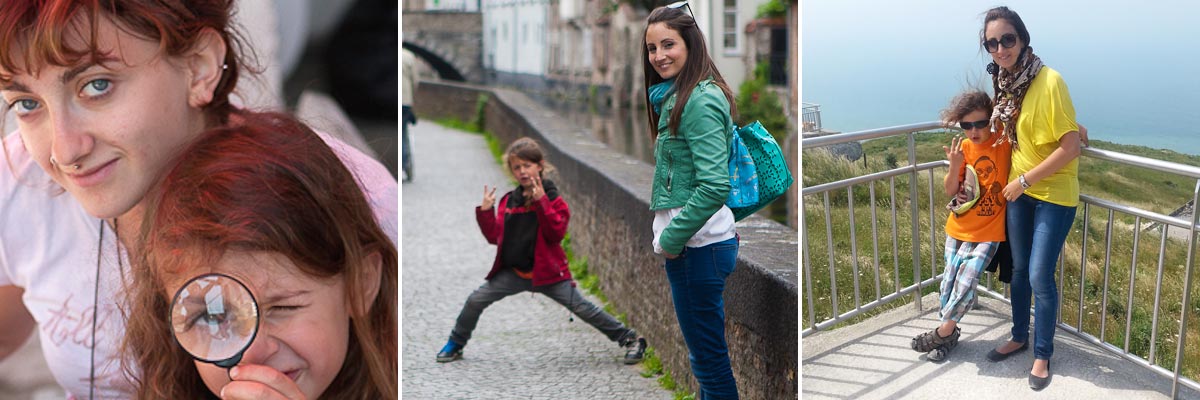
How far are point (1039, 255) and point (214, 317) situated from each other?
7.25 feet

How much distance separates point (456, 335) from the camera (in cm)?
458

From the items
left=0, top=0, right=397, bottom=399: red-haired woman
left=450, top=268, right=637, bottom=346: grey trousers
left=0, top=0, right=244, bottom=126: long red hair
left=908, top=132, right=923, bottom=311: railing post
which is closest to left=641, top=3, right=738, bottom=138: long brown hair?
left=0, top=0, right=397, bottom=399: red-haired woman

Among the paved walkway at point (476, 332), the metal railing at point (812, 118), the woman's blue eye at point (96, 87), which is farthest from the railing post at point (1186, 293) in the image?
the woman's blue eye at point (96, 87)

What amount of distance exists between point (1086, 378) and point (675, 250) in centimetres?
130

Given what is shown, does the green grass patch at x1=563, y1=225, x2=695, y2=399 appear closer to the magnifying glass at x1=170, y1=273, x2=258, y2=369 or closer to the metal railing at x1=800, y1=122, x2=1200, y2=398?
the metal railing at x1=800, y1=122, x2=1200, y2=398

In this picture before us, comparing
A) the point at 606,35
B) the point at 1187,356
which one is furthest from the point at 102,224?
the point at 606,35

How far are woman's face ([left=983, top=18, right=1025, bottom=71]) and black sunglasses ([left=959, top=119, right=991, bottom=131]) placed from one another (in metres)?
0.17

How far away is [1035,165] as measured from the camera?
3.31 metres

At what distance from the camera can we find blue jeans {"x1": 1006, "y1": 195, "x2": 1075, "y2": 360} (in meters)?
3.38

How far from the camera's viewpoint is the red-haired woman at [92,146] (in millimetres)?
2711

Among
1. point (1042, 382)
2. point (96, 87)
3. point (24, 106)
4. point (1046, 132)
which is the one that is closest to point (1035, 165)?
point (1046, 132)

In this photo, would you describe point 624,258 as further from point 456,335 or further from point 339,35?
point 339,35

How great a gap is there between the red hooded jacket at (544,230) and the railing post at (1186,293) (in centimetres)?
188

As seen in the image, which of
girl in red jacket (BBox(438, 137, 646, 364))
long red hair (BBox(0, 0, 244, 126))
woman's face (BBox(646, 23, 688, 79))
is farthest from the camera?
girl in red jacket (BBox(438, 137, 646, 364))
